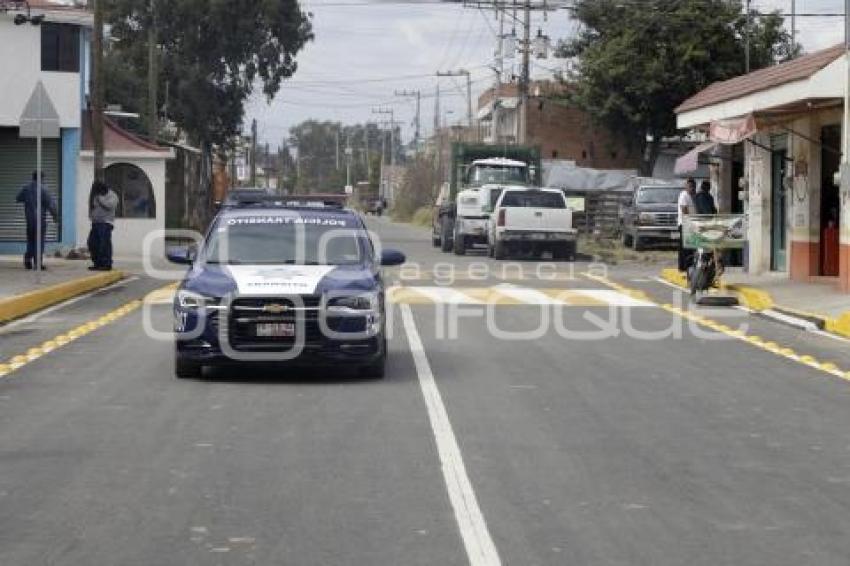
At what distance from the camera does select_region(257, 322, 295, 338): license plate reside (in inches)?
519

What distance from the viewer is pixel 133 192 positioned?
132 feet

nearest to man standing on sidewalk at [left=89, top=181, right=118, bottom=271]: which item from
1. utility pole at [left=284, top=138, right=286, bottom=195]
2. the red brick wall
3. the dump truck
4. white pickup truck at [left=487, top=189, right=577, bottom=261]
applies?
white pickup truck at [left=487, top=189, right=577, bottom=261]

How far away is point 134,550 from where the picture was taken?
7.37 meters

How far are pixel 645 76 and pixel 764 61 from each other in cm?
475

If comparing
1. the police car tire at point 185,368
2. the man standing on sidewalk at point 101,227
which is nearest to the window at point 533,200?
the man standing on sidewalk at point 101,227

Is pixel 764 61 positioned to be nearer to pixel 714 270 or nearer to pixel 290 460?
pixel 714 270

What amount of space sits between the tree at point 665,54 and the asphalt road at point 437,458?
4086 cm

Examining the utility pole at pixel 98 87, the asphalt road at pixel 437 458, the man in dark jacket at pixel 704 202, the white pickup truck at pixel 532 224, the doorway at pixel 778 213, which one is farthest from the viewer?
the white pickup truck at pixel 532 224

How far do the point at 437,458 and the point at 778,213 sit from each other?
67.7ft

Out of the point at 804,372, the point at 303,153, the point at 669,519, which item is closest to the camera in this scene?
the point at 669,519

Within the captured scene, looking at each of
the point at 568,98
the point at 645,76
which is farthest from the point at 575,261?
the point at 568,98

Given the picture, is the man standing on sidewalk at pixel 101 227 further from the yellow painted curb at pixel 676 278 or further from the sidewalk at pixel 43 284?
the yellow painted curb at pixel 676 278

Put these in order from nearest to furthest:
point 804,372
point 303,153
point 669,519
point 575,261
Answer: point 669,519 < point 804,372 < point 575,261 < point 303,153

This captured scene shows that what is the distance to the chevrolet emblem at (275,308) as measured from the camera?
13.2m
